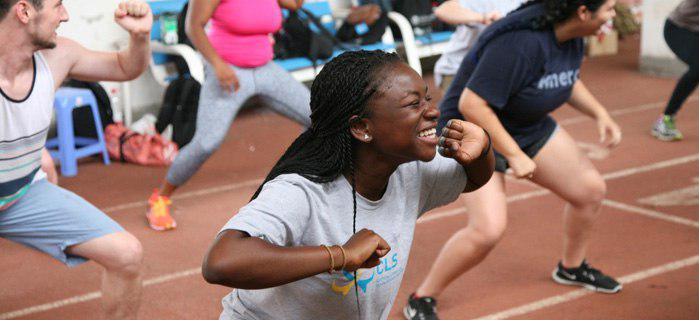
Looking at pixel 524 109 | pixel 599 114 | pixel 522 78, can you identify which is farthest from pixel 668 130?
pixel 522 78

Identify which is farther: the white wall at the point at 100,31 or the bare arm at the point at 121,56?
the white wall at the point at 100,31

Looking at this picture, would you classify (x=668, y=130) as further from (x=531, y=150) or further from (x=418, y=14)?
(x=531, y=150)

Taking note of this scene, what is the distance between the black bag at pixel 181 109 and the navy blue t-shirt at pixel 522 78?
14.4 feet

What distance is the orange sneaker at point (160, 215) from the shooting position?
5.91m

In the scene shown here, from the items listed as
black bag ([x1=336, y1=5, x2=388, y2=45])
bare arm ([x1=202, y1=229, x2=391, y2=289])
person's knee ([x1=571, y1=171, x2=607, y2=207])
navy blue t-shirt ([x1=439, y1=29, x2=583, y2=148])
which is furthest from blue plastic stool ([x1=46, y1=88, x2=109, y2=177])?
bare arm ([x1=202, y1=229, x2=391, y2=289])

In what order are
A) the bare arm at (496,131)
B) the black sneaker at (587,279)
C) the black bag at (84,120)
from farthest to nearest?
the black bag at (84,120) < the black sneaker at (587,279) < the bare arm at (496,131)

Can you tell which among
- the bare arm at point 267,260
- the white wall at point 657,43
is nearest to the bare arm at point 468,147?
the bare arm at point 267,260

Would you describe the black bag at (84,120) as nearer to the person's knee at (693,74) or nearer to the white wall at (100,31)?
the white wall at (100,31)

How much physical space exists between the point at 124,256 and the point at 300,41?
19.4ft

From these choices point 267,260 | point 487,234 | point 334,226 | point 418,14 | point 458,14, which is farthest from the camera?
point 418,14

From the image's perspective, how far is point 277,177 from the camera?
2459mm

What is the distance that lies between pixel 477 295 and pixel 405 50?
20.4 ft

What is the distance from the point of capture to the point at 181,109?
824 centimetres

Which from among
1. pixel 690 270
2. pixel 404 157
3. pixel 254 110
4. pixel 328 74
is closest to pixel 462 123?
pixel 404 157
